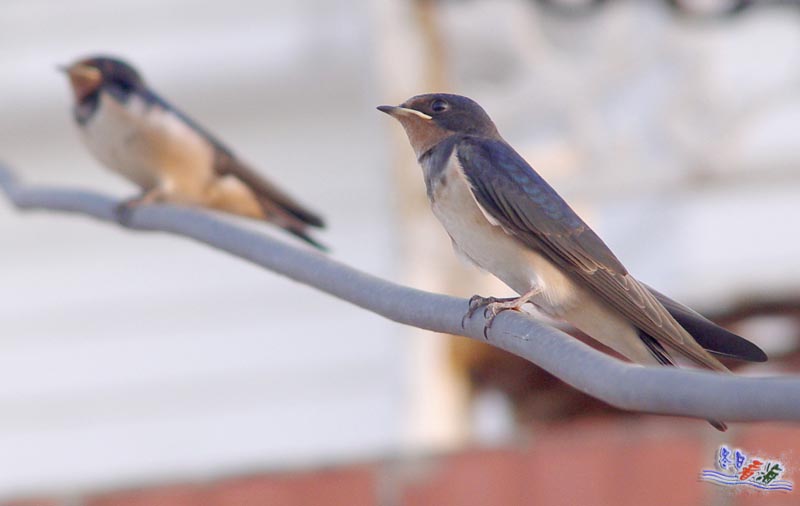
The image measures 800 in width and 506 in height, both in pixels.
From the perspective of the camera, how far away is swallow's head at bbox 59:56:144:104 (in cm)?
384

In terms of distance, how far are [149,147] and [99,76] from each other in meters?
0.30

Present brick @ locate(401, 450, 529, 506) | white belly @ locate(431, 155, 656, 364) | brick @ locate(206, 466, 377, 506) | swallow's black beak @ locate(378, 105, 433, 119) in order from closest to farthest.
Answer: white belly @ locate(431, 155, 656, 364)
swallow's black beak @ locate(378, 105, 433, 119)
brick @ locate(401, 450, 529, 506)
brick @ locate(206, 466, 377, 506)

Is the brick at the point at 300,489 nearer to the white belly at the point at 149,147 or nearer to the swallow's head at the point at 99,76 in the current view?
the white belly at the point at 149,147

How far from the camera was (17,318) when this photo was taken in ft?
22.2

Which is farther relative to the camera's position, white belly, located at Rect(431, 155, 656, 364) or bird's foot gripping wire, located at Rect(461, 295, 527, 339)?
white belly, located at Rect(431, 155, 656, 364)

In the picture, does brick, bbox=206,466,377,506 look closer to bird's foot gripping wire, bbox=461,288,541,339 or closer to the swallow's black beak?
the swallow's black beak

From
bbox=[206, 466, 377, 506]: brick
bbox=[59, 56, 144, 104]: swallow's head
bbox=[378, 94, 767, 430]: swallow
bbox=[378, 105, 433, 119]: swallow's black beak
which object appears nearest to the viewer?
bbox=[378, 94, 767, 430]: swallow

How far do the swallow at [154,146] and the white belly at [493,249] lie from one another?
3.20 feet

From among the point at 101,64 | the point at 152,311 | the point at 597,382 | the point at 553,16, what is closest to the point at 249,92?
the point at 152,311

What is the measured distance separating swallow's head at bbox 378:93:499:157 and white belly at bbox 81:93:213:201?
41.3 inches

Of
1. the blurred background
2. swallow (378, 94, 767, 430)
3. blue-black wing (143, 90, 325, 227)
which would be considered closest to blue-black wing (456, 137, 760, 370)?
swallow (378, 94, 767, 430)

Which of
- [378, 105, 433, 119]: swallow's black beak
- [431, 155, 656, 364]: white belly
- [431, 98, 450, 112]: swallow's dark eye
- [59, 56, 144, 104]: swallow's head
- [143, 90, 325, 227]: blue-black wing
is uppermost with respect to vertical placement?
[59, 56, 144, 104]: swallow's head

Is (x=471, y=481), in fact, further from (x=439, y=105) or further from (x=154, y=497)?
(x=439, y=105)

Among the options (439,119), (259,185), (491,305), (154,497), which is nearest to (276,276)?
(154,497)
